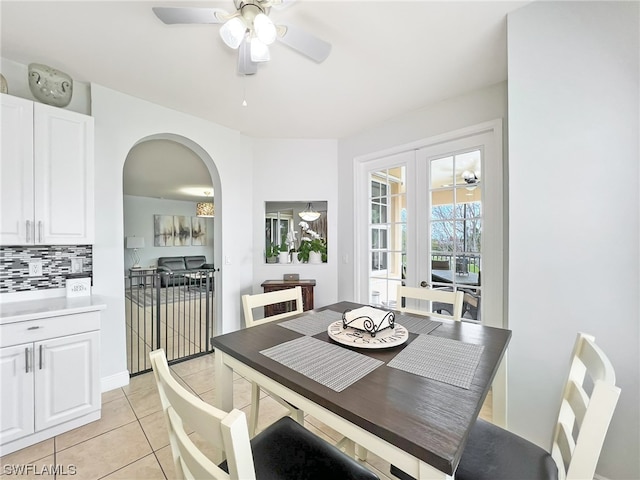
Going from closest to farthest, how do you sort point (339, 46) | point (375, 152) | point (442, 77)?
point (339, 46)
point (442, 77)
point (375, 152)

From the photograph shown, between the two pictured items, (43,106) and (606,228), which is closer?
(606,228)

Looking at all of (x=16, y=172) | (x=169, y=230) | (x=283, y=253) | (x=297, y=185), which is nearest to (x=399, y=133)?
(x=297, y=185)

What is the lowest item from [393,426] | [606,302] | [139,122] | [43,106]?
[393,426]

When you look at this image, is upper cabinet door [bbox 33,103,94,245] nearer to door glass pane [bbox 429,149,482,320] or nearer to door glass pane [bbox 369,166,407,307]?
door glass pane [bbox 369,166,407,307]

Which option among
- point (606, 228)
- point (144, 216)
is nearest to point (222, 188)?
point (606, 228)

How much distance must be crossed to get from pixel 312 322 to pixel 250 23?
163cm

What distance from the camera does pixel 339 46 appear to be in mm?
1903

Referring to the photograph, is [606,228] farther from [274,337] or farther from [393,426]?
[274,337]

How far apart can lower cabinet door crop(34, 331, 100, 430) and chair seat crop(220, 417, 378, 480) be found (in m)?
1.56

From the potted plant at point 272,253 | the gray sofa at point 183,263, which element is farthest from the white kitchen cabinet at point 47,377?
the gray sofa at point 183,263

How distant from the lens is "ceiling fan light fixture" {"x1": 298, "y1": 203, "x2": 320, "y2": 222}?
376 centimetres

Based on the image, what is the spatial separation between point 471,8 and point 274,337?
2127 millimetres

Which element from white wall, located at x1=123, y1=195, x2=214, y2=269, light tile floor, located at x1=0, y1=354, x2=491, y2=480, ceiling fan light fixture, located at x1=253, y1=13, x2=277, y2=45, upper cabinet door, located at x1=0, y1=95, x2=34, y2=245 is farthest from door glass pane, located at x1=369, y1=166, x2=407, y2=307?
white wall, located at x1=123, y1=195, x2=214, y2=269

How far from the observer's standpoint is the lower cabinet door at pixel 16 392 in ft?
5.39
